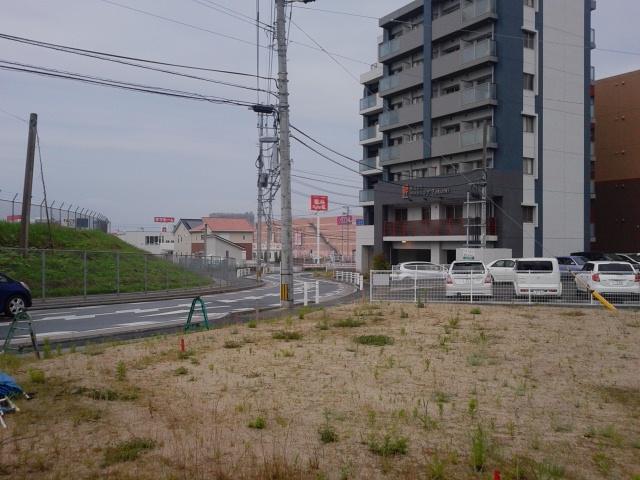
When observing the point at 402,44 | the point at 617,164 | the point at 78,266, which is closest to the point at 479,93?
the point at 402,44

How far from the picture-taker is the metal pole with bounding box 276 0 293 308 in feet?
64.4

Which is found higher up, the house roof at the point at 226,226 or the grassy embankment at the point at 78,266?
the house roof at the point at 226,226

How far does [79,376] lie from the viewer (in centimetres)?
835

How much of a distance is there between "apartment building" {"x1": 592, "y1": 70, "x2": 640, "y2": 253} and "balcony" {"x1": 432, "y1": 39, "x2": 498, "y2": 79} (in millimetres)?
14140

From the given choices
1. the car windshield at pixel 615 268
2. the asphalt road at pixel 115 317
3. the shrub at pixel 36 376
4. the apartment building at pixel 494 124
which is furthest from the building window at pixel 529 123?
the shrub at pixel 36 376

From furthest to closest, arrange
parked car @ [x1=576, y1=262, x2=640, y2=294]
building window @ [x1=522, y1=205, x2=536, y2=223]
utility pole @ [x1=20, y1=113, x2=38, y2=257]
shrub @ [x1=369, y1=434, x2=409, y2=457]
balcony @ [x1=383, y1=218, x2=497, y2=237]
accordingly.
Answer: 1. building window @ [x1=522, y1=205, x2=536, y2=223]
2. balcony @ [x1=383, y1=218, x2=497, y2=237]
3. utility pole @ [x1=20, y1=113, x2=38, y2=257]
4. parked car @ [x1=576, y1=262, x2=640, y2=294]
5. shrub @ [x1=369, y1=434, x2=409, y2=457]

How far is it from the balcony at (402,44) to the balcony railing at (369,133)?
6352mm

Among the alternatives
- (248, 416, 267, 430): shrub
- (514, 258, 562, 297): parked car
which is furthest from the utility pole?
(248, 416, 267, 430): shrub

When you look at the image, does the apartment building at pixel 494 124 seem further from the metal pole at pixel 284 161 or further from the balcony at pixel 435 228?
the metal pole at pixel 284 161

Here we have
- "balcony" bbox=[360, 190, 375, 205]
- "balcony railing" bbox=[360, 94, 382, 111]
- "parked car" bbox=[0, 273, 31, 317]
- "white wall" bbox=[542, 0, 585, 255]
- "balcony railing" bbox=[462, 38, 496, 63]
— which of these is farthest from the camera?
"balcony" bbox=[360, 190, 375, 205]

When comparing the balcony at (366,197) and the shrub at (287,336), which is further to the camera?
the balcony at (366,197)

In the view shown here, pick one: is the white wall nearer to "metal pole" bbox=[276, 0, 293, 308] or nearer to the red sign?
"metal pole" bbox=[276, 0, 293, 308]

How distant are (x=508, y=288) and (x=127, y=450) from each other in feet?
56.4

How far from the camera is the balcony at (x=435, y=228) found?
38.4 m
